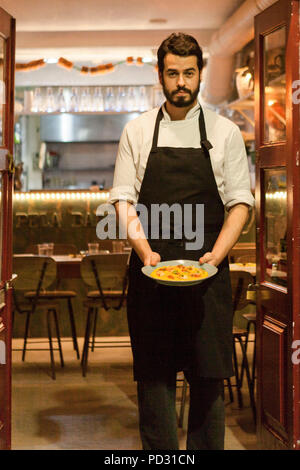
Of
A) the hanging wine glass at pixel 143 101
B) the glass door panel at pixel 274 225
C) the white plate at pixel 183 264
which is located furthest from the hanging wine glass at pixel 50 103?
the white plate at pixel 183 264

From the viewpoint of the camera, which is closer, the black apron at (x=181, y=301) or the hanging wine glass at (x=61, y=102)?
the black apron at (x=181, y=301)

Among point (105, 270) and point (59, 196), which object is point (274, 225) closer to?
point (105, 270)

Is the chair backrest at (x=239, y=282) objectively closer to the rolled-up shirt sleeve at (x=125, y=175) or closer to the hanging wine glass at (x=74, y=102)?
the rolled-up shirt sleeve at (x=125, y=175)

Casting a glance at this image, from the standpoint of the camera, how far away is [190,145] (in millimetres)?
2299

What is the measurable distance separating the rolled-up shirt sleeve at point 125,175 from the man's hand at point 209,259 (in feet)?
1.14

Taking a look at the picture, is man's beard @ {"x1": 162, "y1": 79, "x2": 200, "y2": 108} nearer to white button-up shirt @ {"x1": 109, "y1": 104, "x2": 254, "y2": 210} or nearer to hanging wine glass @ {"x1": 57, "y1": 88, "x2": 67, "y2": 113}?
white button-up shirt @ {"x1": 109, "y1": 104, "x2": 254, "y2": 210}

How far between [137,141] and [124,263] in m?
2.69

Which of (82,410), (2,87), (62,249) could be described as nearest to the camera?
(2,87)

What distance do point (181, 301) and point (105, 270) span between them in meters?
2.84

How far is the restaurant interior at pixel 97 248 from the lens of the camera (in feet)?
11.4

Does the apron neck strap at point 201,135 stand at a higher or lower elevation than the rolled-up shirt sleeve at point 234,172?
higher

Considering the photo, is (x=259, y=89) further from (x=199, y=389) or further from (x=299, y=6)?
(x=199, y=389)

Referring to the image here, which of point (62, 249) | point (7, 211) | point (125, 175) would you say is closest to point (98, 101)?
point (62, 249)
